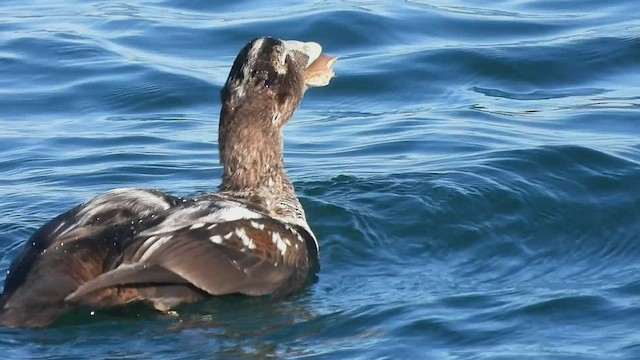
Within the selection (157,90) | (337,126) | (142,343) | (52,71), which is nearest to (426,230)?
(142,343)

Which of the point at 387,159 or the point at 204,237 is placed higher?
the point at 204,237

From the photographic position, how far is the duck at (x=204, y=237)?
6965 millimetres

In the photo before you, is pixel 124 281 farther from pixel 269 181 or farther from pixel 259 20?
pixel 259 20

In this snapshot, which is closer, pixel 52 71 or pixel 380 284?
pixel 380 284

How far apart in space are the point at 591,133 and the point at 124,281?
5.39m

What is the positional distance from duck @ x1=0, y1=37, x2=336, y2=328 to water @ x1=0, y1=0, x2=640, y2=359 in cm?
14

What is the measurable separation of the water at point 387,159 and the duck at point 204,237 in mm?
141

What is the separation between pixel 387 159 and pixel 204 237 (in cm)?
359

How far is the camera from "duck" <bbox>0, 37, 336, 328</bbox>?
274 inches

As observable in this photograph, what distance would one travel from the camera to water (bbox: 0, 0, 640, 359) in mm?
7125

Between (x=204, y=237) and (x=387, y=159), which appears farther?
(x=387, y=159)

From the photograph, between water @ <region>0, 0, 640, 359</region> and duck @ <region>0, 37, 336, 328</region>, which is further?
water @ <region>0, 0, 640, 359</region>

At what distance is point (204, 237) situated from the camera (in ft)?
24.1

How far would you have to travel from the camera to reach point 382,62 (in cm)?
1375
